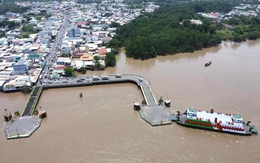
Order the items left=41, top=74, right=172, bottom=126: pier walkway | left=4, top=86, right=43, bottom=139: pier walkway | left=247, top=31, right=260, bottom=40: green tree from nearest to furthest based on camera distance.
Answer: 1. left=4, top=86, right=43, bottom=139: pier walkway
2. left=41, top=74, right=172, bottom=126: pier walkway
3. left=247, top=31, right=260, bottom=40: green tree

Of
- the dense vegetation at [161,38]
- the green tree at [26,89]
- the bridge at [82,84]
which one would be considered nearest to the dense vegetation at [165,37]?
the dense vegetation at [161,38]

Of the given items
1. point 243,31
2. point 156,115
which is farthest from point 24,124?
point 243,31

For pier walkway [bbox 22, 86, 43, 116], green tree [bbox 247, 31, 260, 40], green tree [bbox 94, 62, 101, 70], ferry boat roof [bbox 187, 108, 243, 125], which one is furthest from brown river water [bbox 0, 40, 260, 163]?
green tree [bbox 247, 31, 260, 40]

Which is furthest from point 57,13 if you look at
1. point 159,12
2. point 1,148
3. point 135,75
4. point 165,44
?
point 1,148

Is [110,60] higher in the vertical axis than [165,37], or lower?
lower

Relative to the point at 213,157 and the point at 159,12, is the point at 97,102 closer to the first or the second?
the point at 213,157

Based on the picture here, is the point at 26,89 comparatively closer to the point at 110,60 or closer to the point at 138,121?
the point at 110,60

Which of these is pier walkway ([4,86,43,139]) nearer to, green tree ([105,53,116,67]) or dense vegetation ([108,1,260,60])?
green tree ([105,53,116,67])
